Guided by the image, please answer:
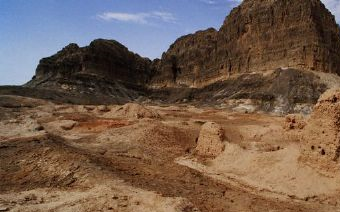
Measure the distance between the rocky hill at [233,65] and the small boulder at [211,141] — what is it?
44447 millimetres


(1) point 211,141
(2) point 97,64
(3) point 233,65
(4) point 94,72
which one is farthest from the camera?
(2) point 97,64

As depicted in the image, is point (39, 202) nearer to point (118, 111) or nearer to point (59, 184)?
point (59, 184)

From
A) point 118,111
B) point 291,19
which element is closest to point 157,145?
point 118,111

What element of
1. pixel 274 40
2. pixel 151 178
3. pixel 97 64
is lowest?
pixel 151 178

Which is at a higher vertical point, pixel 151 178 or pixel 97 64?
pixel 97 64

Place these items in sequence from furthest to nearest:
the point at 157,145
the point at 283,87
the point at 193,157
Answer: the point at 283,87 → the point at 157,145 → the point at 193,157

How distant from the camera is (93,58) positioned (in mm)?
102562

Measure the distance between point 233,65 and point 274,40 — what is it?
10.3m

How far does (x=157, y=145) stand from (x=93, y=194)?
362 inches

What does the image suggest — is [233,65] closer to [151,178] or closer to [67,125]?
[67,125]

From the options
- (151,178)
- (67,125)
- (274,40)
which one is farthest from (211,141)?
(274,40)

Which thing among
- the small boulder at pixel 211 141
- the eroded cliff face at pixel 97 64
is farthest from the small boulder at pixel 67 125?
the eroded cliff face at pixel 97 64

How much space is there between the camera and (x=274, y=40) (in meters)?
75.6

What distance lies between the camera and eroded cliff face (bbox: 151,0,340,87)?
2808 inches
